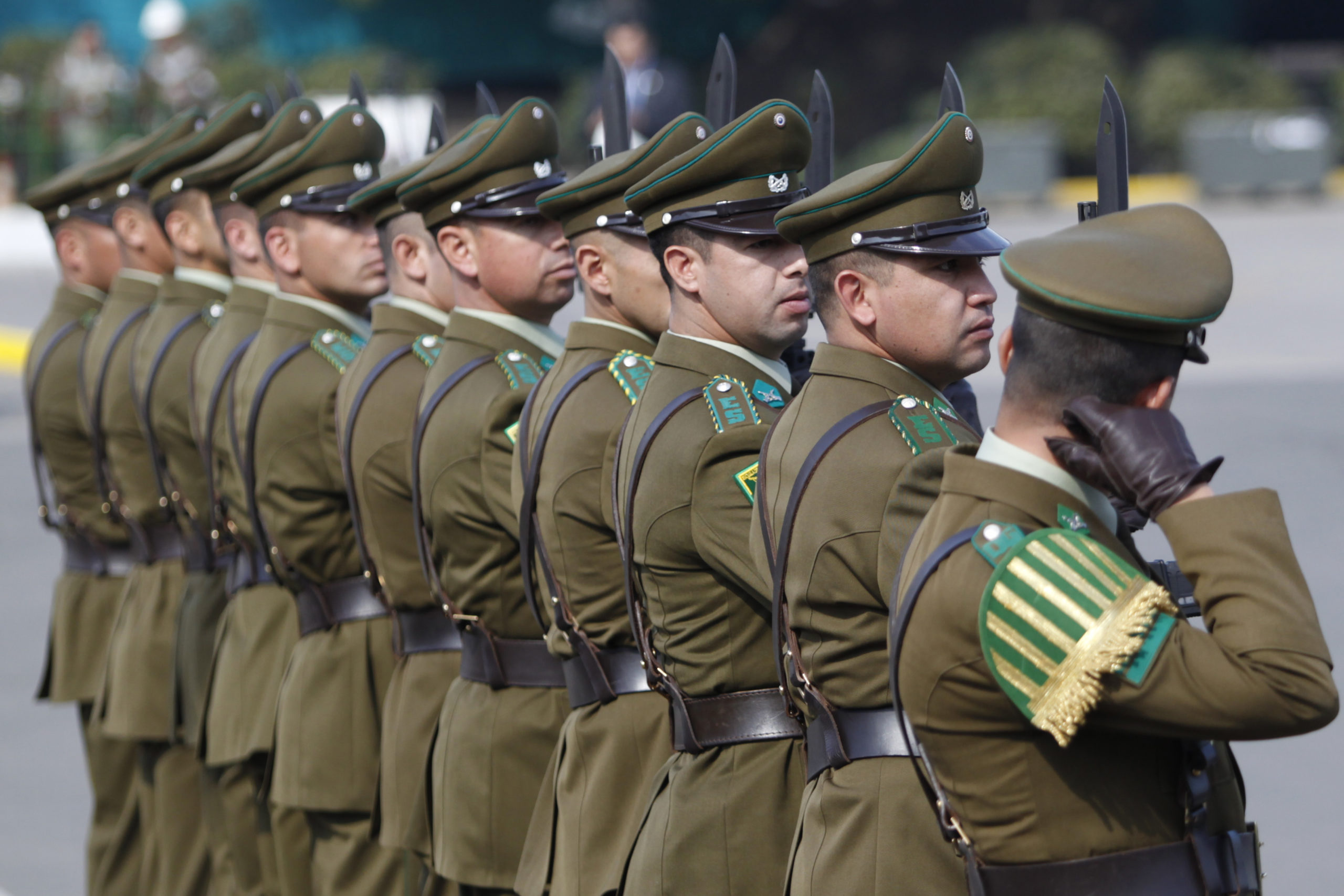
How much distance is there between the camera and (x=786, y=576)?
8.69 feet

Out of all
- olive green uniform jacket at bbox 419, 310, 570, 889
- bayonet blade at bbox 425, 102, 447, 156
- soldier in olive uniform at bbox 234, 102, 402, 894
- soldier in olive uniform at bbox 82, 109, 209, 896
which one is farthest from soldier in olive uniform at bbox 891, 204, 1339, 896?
soldier in olive uniform at bbox 82, 109, 209, 896

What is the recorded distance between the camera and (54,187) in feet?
19.6

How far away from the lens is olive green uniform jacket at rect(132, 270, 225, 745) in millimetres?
4910

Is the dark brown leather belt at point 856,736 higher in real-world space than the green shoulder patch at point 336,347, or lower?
lower

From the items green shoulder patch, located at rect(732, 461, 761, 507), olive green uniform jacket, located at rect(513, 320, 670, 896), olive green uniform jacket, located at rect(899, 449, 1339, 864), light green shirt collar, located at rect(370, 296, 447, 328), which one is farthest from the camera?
light green shirt collar, located at rect(370, 296, 447, 328)

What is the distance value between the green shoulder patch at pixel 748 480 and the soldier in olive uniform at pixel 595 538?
440 mm

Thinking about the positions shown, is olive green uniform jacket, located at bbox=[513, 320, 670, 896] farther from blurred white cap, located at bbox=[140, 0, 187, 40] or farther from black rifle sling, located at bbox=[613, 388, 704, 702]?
blurred white cap, located at bbox=[140, 0, 187, 40]

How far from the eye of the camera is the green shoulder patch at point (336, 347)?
14.2ft

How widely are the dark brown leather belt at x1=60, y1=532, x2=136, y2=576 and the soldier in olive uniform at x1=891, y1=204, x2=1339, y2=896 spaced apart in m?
3.89

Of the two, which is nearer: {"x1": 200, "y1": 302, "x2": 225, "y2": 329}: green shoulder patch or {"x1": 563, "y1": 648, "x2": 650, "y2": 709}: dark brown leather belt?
{"x1": 563, "y1": 648, "x2": 650, "y2": 709}: dark brown leather belt

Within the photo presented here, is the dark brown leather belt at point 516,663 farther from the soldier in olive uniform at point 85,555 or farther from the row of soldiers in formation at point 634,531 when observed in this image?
the soldier in olive uniform at point 85,555

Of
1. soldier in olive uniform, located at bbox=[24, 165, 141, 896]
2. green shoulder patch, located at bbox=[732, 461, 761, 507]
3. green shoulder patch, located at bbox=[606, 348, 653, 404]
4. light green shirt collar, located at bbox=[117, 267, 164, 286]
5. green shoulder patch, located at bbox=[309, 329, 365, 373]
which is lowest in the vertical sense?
soldier in olive uniform, located at bbox=[24, 165, 141, 896]

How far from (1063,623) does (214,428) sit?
9.91 feet

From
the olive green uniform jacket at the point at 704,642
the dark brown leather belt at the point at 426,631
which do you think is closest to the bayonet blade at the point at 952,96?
the olive green uniform jacket at the point at 704,642
